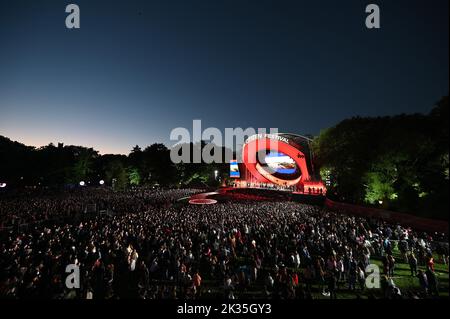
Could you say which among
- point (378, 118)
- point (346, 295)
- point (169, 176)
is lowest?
point (346, 295)

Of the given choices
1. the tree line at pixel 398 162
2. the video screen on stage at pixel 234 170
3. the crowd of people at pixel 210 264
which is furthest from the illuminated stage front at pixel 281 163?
the crowd of people at pixel 210 264

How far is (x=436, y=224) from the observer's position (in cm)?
1662

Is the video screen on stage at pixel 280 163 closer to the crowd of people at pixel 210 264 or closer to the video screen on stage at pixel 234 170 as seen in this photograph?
the video screen on stage at pixel 234 170

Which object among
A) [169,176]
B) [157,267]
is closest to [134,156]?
[169,176]

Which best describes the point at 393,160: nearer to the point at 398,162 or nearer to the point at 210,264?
the point at 398,162

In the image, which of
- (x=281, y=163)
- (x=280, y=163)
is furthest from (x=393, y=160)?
(x=280, y=163)

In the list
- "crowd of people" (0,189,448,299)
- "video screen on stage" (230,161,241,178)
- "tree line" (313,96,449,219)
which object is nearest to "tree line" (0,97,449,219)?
"tree line" (313,96,449,219)

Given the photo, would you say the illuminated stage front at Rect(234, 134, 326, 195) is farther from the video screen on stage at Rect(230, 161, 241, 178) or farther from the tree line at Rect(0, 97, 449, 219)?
the video screen on stage at Rect(230, 161, 241, 178)

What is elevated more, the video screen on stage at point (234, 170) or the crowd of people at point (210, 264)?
the video screen on stage at point (234, 170)

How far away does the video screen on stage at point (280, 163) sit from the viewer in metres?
49.5

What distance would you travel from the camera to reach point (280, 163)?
51312mm
